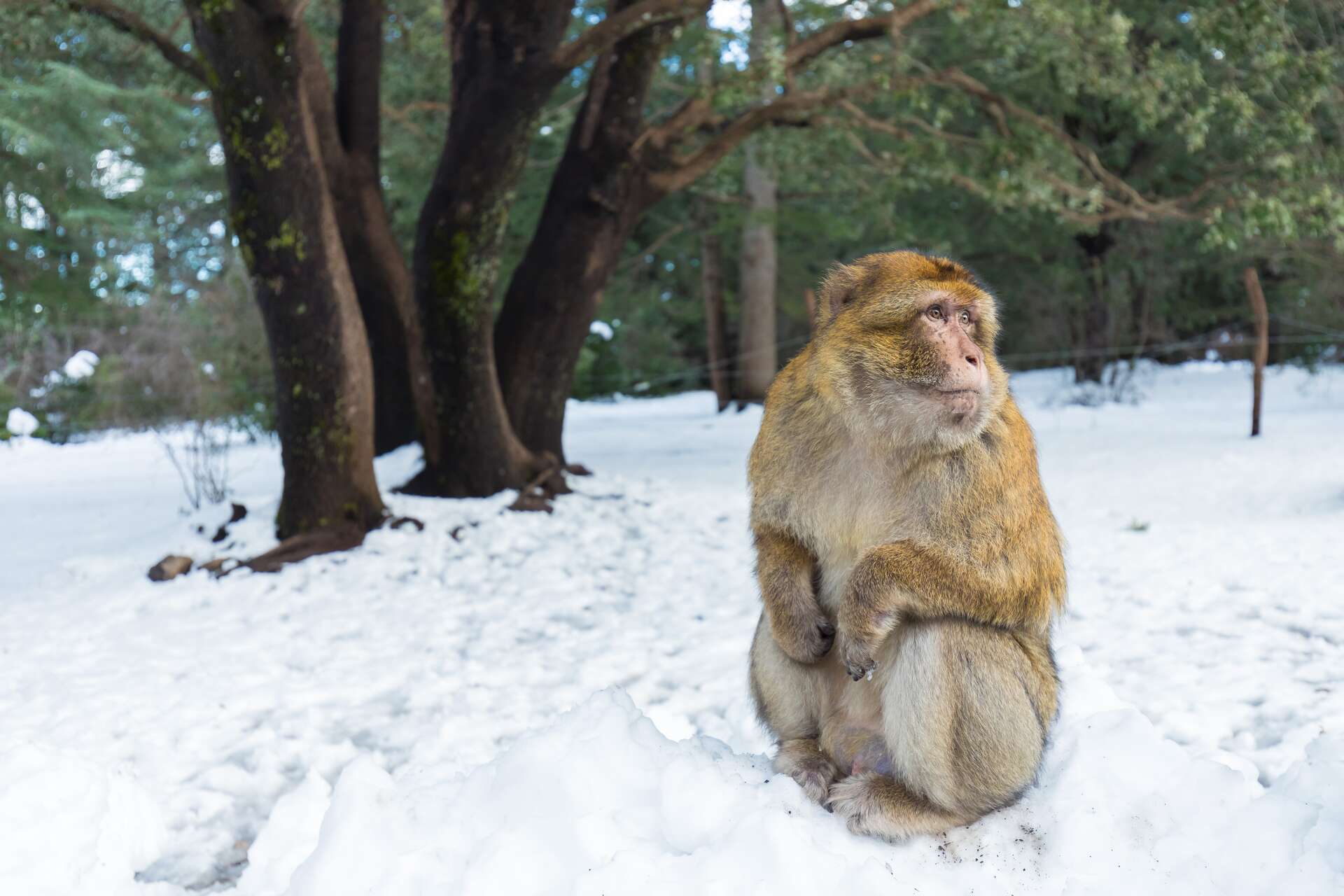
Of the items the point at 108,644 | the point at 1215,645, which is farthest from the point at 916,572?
the point at 108,644

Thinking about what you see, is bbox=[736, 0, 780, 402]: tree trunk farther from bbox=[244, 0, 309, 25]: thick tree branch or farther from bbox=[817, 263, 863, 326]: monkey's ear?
bbox=[817, 263, 863, 326]: monkey's ear

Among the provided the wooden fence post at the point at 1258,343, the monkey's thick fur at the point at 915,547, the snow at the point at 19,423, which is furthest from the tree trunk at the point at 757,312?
the monkey's thick fur at the point at 915,547

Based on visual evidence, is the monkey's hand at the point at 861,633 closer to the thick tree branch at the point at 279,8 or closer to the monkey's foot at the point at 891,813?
the monkey's foot at the point at 891,813

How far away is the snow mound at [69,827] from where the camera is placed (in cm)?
288

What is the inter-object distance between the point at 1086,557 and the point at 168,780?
5130 millimetres

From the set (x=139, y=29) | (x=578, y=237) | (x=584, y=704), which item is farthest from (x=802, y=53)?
(x=584, y=704)

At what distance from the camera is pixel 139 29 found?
686 centimetres

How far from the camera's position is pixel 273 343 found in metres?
6.84

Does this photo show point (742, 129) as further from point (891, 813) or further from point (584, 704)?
point (891, 813)

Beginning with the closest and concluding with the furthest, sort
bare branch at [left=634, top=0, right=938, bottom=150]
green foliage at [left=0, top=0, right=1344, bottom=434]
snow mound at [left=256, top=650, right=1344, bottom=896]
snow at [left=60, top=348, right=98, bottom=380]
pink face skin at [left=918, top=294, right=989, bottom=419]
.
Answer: pink face skin at [left=918, top=294, right=989, bottom=419] → snow mound at [left=256, top=650, right=1344, bottom=896] → bare branch at [left=634, top=0, right=938, bottom=150] → green foliage at [left=0, top=0, right=1344, bottom=434] → snow at [left=60, top=348, right=98, bottom=380]

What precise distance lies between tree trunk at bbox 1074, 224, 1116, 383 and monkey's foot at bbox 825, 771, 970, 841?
16.9 m

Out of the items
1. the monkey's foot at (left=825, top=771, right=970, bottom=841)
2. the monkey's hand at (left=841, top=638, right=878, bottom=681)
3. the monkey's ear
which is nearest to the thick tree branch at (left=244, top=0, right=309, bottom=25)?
the monkey's ear

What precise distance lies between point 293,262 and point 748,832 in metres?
5.28

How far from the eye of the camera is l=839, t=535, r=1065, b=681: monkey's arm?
2.16m
